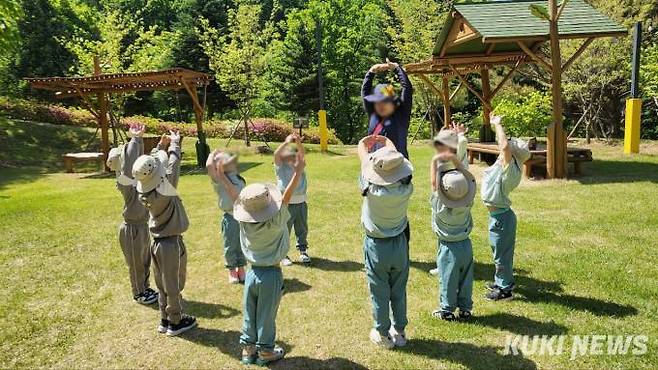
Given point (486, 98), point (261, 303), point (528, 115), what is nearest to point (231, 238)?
point (261, 303)

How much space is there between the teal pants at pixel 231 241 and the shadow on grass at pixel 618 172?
9446 millimetres

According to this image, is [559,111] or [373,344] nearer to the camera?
[373,344]

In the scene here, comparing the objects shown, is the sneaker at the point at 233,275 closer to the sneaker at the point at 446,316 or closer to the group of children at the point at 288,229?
the group of children at the point at 288,229

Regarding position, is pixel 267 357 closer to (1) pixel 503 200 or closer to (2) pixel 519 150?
(1) pixel 503 200

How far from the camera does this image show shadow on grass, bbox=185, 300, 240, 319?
17.7ft

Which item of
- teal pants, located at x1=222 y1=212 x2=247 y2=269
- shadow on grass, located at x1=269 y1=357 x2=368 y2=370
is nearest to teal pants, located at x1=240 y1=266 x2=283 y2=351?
shadow on grass, located at x1=269 y1=357 x2=368 y2=370

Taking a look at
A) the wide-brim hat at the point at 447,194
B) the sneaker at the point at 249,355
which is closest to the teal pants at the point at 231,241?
the sneaker at the point at 249,355

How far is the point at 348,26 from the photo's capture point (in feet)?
133

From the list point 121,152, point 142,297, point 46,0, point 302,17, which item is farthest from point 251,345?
point 46,0

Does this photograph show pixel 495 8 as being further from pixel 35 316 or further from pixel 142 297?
pixel 35 316

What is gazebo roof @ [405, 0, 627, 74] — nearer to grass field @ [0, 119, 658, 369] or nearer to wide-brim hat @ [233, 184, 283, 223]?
grass field @ [0, 119, 658, 369]

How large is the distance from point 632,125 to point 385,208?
15.0 meters

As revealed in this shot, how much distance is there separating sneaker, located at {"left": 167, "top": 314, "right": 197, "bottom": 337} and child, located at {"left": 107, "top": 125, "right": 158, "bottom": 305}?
3.22 feet

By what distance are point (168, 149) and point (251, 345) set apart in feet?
7.65
